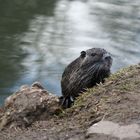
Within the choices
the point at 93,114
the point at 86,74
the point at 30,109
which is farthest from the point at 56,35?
the point at 93,114

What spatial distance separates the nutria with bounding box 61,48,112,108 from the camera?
424cm

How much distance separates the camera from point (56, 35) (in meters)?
11.5

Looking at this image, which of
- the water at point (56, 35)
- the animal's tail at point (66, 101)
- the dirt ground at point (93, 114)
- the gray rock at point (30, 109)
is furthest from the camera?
the water at point (56, 35)

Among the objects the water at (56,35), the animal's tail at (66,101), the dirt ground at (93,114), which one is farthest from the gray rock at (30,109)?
the water at (56,35)

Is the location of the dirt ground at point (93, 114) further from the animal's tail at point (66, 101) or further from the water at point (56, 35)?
the water at point (56, 35)

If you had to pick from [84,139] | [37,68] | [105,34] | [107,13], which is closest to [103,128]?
[84,139]

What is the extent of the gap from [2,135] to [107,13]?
33.3 ft

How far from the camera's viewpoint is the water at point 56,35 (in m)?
9.25

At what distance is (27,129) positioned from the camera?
3.63 m

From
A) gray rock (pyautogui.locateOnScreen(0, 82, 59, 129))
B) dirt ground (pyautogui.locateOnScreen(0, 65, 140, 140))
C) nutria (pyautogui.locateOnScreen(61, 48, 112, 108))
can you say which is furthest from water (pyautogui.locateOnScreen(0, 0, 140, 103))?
dirt ground (pyautogui.locateOnScreen(0, 65, 140, 140))

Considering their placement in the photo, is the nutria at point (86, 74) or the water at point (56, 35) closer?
the nutria at point (86, 74)

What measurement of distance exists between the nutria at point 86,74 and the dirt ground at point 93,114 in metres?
0.20

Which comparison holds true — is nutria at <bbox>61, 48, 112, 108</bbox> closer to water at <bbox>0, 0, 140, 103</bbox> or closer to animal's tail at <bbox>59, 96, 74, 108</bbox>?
animal's tail at <bbox>59, 96, 74, 108</bbox>

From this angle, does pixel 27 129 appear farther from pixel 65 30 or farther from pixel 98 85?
pixel 65 30
